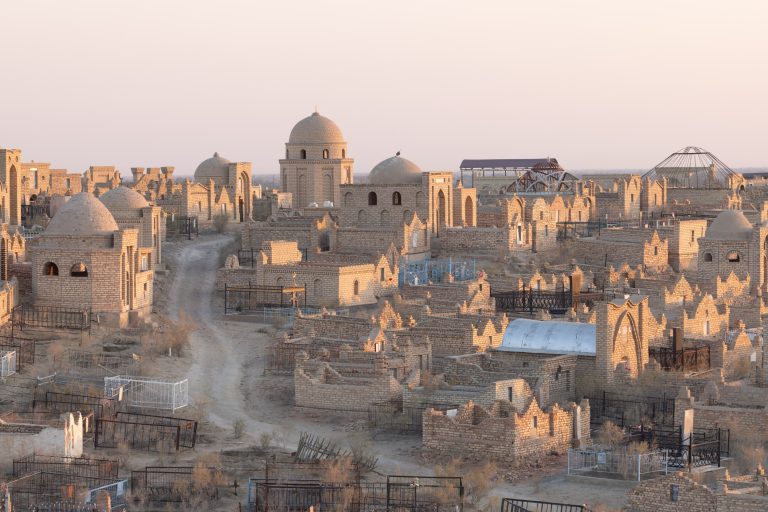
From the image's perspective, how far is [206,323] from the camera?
162 ft

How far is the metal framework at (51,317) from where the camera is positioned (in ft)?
148

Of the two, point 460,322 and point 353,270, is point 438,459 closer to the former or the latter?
point 460,322

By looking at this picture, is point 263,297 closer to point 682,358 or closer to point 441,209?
point 682,358

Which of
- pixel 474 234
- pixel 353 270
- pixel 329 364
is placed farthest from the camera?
pixel 474 234

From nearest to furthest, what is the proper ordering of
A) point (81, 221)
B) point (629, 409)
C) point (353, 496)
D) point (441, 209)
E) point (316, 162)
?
point (353, 496), point (629, 409), point (81, 221), point (441, 209), point (316, 162)

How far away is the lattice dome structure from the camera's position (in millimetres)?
90062

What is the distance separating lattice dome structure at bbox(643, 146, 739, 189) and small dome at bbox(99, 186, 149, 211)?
37.9 m

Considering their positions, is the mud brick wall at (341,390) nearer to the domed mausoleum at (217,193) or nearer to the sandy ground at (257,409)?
the sandy ground at (257,409)

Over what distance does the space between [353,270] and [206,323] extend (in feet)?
17.9

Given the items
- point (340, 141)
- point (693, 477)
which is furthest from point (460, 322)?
point (340, 141)

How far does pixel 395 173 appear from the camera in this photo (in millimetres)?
67000

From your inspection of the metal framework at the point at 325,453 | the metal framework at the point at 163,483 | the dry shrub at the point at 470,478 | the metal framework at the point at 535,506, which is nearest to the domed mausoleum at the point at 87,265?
the metal framework at the point at 325,453

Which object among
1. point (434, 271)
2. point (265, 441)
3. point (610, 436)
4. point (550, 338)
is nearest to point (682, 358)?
point (550, 338)

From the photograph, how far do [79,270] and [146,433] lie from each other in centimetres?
1169
